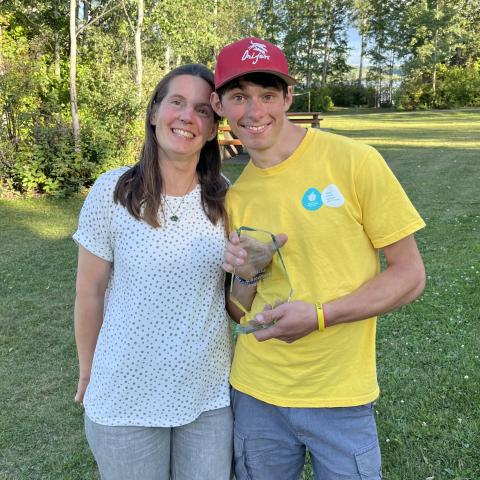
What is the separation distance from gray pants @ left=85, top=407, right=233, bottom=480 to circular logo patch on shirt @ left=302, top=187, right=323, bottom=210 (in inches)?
31.9

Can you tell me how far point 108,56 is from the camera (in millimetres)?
12961

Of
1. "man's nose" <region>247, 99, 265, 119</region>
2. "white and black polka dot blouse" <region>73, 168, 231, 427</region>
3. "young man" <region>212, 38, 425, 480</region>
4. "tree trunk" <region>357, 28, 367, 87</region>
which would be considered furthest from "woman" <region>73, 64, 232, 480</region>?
"tree trunk" <region>357, 28, 367, 87</region>

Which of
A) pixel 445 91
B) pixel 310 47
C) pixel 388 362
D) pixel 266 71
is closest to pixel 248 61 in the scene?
pixel 266 71

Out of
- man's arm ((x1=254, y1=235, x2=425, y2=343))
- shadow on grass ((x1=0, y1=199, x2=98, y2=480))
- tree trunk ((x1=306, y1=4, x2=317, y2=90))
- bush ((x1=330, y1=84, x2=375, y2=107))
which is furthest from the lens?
tree trunk ((x1=306, y1=4, x2=317, y2=90))

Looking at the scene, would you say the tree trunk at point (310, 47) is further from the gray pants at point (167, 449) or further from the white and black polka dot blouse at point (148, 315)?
the gray pants at point (167, 449)

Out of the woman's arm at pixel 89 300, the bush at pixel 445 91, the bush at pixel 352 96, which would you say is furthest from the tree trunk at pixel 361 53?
the woman's arm at pixel 89 300

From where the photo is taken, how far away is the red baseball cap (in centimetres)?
176

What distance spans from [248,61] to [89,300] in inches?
39.1

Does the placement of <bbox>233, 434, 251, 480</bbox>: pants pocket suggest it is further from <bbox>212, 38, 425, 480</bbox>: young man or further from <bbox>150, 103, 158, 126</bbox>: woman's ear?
<bbox>150, 103, 158, 126</bbox>: woman's ear

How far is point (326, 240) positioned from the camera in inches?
68.1

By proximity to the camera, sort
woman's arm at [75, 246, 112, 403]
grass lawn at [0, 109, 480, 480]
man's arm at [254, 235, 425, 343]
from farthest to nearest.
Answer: grass lawn at [0, 109, 480, 480] → woman's arm at [75, 246, 112, 403] → man's arm at [254, 235, 425, 343]

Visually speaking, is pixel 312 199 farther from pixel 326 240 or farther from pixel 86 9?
pixel 86 9

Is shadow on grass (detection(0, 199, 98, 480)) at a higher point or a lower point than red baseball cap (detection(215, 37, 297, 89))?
lower

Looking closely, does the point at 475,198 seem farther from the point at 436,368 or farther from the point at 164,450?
the point at 164,450
